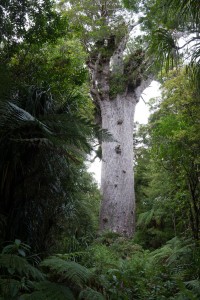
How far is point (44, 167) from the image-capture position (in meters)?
3.45

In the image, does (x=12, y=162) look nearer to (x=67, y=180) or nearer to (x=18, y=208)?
(x=18, y=208)

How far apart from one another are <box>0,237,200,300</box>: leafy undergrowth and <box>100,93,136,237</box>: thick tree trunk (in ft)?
5.41

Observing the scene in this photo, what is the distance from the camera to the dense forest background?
9.29 feet

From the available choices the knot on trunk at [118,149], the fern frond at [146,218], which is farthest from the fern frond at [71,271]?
the knot on trunk at [118,149]

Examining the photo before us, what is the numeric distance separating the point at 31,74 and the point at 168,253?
3.83 metres

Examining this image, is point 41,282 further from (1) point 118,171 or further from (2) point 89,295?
(1) point 118,171

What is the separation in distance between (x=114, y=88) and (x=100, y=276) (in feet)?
25.0

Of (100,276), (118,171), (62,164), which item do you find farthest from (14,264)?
(118,171)

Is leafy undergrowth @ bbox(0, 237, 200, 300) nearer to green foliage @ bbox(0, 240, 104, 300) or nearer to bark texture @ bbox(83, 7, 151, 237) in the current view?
green foliage @ bbox(0, 240, 104, 300)

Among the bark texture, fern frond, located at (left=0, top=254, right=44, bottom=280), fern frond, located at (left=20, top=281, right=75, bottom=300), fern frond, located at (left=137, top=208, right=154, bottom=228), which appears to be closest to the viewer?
fern frond, located at (left=20, top=281, right=75, bottom=300)

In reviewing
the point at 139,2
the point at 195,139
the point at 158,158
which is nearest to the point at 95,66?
the point at 139,2

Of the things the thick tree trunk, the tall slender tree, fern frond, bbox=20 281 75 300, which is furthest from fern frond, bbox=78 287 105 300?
the tall slender tree

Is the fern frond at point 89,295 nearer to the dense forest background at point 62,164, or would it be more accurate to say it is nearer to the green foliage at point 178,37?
the dense forest background at point 62,164

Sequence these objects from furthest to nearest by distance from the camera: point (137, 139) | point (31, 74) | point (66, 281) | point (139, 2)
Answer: point (137, 139)
point (139, 2)
point (31, 74)
point (66, 281)
